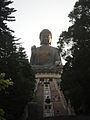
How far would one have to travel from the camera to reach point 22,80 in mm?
20562

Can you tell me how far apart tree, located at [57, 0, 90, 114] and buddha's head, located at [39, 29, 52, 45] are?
3171 cm

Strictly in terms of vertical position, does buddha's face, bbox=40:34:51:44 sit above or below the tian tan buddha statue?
above

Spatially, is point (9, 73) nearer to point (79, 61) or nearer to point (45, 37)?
point (79, 61)

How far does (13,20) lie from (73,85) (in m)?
5.38

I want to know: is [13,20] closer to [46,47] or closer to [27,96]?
[27,96]

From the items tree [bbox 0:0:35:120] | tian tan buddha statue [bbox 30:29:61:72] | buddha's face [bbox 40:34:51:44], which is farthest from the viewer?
buddha's face [bbox 40:34:51:44]

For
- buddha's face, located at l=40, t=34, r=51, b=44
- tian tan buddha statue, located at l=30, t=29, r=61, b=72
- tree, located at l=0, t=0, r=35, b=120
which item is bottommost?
tree, located at l=0, t=0, r=35, b=120

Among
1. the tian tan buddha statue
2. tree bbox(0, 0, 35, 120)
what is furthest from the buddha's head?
tree bbox(0, 0, 35, 120)

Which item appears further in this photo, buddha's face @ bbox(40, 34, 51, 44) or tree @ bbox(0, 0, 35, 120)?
buddha's face @ bbox(40, 34, 51, 44)

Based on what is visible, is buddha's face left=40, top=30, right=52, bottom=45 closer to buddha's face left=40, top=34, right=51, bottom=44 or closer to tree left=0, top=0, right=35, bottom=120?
buddha's face left=40, top=34, right=51, bottom=44

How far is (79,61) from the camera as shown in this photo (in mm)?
18547

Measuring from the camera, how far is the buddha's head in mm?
52062

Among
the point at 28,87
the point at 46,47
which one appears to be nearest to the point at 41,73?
the point at 46,47

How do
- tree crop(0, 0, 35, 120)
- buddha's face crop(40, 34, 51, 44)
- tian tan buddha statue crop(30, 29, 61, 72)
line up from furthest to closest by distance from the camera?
1. buddha's face crop(40, 34, 51, 44)
2. tian tan buddha statue crop(30, 29, 61, 72)
3. tree crop(0, 0, 35, 120)
